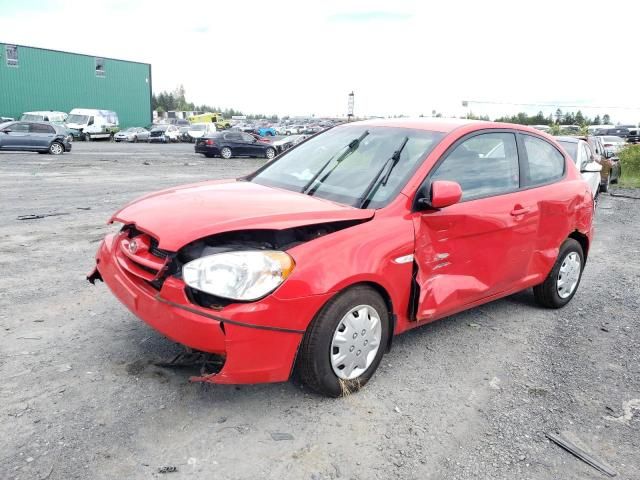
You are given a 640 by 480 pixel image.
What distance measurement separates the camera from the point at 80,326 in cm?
407

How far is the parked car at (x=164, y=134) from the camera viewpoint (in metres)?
41.0

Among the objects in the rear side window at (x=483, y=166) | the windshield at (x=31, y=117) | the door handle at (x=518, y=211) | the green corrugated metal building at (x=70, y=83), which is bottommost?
the door handle at (x=518, y=211)

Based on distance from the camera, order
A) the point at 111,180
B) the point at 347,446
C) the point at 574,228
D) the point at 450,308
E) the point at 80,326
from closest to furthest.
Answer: the point at 347,446
the point at 450,308
the point at 80,326
the point at 574,228
the point at 111,180

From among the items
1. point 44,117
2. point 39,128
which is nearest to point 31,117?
point 44,117

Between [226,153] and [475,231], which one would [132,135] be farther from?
[475,231]

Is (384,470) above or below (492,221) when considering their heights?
below

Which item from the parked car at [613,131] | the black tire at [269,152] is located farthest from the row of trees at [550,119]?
the black tire at [269,152]

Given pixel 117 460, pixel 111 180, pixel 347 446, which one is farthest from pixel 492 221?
pixel 111 180

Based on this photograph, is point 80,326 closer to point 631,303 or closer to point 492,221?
point 492,221

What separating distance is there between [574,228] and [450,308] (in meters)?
1.84

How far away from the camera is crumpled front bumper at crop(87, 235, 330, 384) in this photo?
271 centimetres

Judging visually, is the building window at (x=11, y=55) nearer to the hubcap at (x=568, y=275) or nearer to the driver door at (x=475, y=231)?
the driver door at (x=475, y=231)

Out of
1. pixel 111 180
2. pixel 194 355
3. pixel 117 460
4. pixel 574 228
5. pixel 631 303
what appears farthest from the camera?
pixel 111 180

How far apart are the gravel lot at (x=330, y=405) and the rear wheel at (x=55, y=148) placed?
772 inches
